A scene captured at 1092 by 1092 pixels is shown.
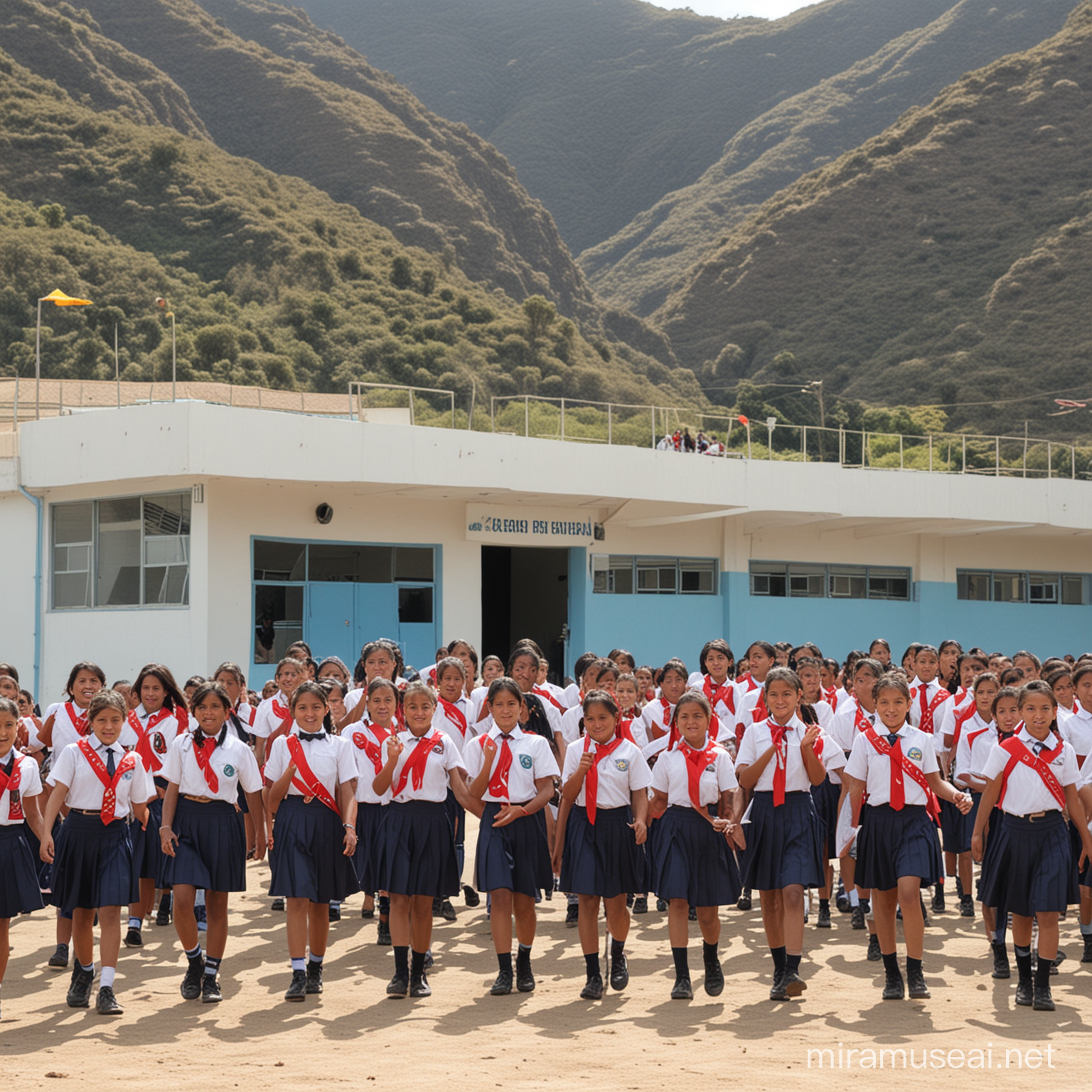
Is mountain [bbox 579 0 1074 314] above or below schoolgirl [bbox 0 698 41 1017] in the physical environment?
above

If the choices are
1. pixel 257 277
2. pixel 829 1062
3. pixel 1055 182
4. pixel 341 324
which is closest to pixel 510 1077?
pixel 829 1062

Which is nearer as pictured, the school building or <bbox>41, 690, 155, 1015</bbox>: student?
<bbox>41, 690, 155, 1015</bbox>: student

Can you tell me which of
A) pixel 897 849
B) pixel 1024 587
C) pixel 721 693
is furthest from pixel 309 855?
pixel 1024 587

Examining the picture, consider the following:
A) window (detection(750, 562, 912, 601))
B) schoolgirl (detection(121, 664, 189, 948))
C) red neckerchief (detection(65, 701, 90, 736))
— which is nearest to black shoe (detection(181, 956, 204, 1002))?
schoolgirl (detection(121, 664, 189, 948))

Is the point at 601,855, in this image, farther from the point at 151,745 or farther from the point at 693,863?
the point at 151,745

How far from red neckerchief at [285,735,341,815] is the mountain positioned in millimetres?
101586

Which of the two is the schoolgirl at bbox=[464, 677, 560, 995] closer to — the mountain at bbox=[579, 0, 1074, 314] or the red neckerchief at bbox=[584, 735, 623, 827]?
the red neckerchief at bbox=[584, 735, 623, 827]

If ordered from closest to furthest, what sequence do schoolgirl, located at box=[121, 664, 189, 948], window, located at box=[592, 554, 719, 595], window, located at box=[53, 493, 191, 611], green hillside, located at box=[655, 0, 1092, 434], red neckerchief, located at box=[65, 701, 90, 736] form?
schoolgirl, located at box=[121, 664, 189, 948], red neckerchief, located at box=[65, 701, 90, 736], window, located at box=[53, 493, 191, 611], window, located at box=[592, 554, 719, 595], green hillside, located at box=[655, 0, 1092, 434]

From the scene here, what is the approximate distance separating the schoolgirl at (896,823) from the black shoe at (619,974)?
4.33 ft

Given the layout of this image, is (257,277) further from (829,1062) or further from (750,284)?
(829,1062)

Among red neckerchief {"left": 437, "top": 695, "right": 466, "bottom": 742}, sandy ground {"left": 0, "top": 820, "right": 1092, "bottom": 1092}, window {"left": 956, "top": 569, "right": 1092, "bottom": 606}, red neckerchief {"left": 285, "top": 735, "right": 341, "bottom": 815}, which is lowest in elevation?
sandy ground {"left": 0, "top": 820, "right": 1092, "bottom": 1092}

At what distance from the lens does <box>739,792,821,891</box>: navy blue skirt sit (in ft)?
23.1

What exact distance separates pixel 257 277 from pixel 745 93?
311 ft

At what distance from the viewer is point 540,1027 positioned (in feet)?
21.7
